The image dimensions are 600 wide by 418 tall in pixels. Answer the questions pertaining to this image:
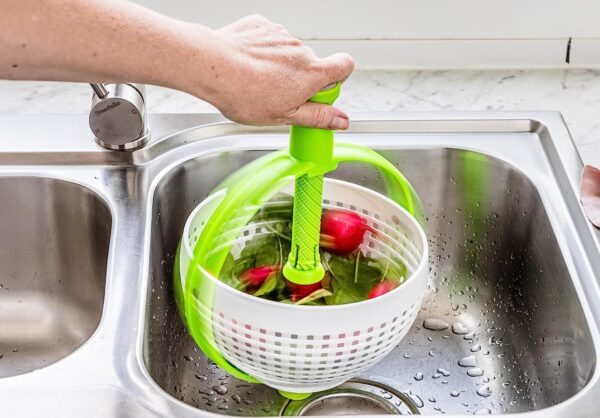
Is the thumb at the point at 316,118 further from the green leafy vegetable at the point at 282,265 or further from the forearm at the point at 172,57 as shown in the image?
the green leafy vegetable at the point at 282,265

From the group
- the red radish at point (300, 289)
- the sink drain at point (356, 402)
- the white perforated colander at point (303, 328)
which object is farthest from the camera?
the sink drain at point (356, 402)

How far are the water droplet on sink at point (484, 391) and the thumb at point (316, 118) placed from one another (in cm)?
40

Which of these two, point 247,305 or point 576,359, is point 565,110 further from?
point 247,305

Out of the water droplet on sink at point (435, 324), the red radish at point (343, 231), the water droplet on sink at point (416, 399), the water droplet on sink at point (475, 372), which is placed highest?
the red radish at point (343, 231)

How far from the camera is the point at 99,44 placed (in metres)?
0.74

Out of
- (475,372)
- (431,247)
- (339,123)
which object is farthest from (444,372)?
(339,123)

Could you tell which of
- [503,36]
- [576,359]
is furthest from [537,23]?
[576,359]

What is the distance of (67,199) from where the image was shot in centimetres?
111

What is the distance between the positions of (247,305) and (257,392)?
0.25 metres

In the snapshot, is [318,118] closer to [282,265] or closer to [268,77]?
[268,77]

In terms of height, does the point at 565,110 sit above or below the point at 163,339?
above

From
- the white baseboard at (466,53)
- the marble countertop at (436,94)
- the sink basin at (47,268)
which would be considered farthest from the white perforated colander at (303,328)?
the white baseboard at (466,53)

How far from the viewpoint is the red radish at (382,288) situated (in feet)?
3.07

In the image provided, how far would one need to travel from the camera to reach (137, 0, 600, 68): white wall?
145cm
